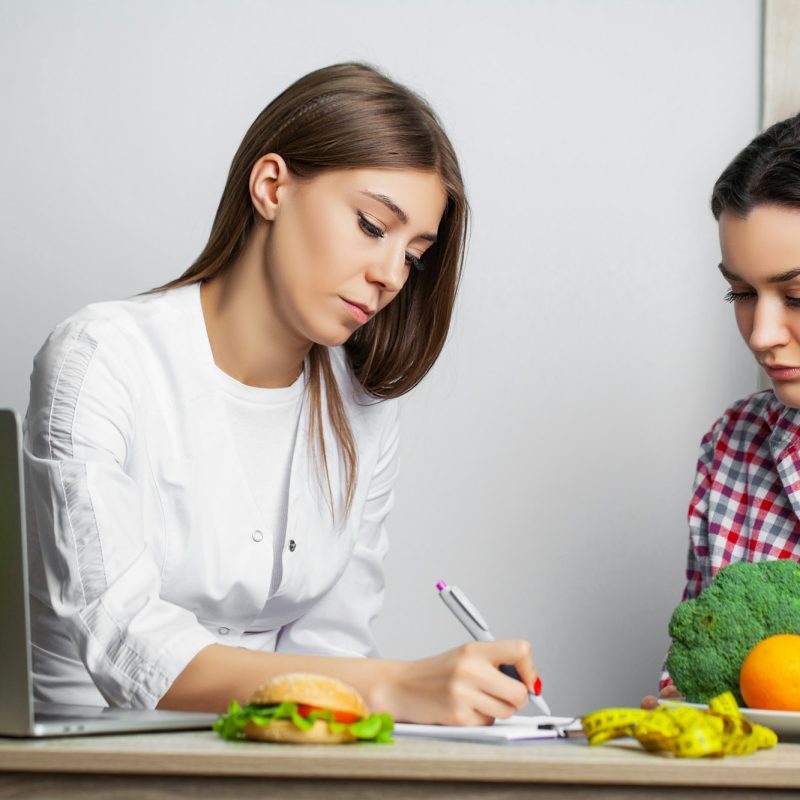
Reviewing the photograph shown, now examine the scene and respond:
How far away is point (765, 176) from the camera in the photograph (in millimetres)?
1585

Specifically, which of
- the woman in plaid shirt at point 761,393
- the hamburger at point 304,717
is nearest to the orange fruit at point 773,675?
the woman in plaid shirt at point 761,393

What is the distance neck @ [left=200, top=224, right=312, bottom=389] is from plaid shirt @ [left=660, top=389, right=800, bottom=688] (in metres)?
0.73

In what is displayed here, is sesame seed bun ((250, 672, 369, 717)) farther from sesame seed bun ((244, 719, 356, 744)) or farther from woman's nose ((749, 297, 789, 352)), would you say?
woman's nose ((749, 297, 789, 352))

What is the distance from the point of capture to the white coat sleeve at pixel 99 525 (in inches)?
46.5

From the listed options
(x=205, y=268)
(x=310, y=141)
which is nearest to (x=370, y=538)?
(x=205, y=268)

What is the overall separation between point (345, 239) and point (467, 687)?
0.69m

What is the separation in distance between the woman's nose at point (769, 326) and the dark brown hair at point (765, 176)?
14 cm

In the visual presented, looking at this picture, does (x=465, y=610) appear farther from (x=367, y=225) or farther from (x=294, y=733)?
(x=367, y=225)

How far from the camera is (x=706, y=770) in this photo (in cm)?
77

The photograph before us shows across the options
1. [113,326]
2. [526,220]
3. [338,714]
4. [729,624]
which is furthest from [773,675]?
[526,220]

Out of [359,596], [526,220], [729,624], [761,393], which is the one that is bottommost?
[359,596]

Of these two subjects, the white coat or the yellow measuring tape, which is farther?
the white coat

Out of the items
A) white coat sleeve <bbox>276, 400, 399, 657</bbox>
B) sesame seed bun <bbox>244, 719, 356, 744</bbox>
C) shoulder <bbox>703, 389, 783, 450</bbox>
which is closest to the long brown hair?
white coat sleeve <bbox>276, 400, 399, 657</bbox>

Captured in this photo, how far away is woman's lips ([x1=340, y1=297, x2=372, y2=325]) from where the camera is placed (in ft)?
5.13
